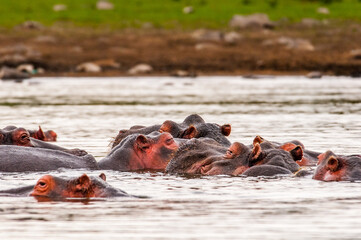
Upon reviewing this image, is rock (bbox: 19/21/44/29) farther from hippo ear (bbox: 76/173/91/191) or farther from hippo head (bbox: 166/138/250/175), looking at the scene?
hippo ear (bbox: 76/173/91/191)

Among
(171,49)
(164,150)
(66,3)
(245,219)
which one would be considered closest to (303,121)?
(164,150)

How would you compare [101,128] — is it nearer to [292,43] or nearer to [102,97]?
[102,97]

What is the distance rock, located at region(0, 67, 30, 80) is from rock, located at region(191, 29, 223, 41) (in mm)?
9295

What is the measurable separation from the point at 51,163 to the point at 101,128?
7525 mm

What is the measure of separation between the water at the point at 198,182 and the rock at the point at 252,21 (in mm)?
16626

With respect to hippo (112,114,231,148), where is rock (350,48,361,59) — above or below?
above

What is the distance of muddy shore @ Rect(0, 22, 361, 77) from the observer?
45.7 metres

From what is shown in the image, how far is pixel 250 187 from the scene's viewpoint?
36.5 ft

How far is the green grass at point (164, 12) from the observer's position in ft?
177

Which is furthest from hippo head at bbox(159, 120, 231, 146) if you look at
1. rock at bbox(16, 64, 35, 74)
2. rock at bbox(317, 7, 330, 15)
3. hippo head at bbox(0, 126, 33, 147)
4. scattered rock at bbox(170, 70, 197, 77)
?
rock at bbox(317, 7, 330, 15)

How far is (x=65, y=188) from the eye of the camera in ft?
34.1

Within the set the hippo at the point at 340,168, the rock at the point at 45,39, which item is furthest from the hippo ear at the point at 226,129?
the rock at the point at 45,39

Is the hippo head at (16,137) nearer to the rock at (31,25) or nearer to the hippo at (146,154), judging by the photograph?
the hippo at (146,154)

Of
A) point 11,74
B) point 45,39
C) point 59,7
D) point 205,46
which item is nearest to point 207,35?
point 205,46
